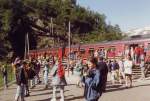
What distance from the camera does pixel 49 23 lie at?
86312 millimetres

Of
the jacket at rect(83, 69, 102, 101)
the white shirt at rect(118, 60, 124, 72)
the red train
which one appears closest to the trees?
the red train

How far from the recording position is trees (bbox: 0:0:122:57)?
3039 inches

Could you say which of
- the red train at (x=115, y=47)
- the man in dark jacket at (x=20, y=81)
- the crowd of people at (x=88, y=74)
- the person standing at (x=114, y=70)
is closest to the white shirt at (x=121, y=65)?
the crowd of people at (x=88, y=74)

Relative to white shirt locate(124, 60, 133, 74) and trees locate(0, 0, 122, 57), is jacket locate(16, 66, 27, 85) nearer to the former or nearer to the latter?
white shirt locate(124, 60, 133, 74)

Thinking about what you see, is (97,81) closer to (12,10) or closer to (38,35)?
(12,10)

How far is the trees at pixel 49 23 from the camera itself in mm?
77188

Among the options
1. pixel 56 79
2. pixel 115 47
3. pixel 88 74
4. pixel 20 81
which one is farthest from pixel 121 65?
pixel 115 47

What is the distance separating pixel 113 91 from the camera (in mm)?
23156

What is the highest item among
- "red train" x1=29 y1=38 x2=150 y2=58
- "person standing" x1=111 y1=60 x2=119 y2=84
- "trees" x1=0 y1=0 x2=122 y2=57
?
"trees" x1=0 y1=0 x2=122 y2=57

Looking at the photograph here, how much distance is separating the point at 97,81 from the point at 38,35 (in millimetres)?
73331

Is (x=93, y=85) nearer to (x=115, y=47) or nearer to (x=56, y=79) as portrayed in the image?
(x=56, y=79)

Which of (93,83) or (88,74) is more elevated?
(88,74)

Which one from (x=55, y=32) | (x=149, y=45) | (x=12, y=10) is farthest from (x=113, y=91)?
(x=55, y=32)

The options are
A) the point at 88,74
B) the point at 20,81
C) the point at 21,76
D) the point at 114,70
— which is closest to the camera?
the point at 88,74
